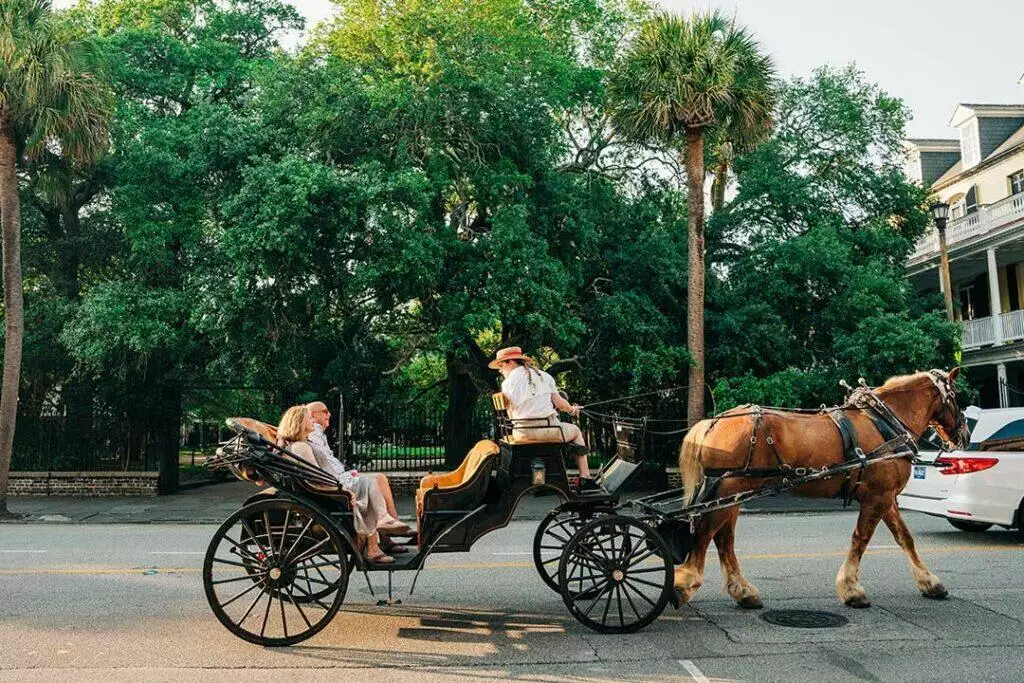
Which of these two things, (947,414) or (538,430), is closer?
(538,430)

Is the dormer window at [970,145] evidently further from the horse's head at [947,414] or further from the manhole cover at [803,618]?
the manhole cover at [803,618]

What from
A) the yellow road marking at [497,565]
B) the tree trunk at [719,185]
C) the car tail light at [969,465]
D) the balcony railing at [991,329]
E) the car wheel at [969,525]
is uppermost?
the tree trunk at [719,185]

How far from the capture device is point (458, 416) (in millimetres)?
21703

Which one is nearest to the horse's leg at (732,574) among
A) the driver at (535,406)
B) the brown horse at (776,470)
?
the brown horse at (776,470)

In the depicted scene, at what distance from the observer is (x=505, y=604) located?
775 cm

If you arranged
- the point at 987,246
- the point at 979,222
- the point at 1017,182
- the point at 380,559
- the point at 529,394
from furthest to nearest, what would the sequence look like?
the point at 1017,182
the point at 979,222
the point at 987,246
the point at 529,394
the point at 380,559

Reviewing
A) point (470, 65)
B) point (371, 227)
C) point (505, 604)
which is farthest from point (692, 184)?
point (505, 604)

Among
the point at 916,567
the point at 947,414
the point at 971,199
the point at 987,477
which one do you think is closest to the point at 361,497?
the point at 916,567

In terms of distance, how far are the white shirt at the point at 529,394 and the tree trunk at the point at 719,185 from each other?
21008 millimetres

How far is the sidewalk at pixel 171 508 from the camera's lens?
1627 cm

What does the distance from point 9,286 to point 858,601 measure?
16.4m

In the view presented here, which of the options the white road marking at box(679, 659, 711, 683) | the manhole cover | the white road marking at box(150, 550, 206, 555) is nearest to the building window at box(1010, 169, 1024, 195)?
the manhole cover

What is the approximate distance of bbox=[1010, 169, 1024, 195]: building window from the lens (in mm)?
29250

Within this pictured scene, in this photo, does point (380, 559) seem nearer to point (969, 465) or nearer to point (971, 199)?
point (969, 465)
